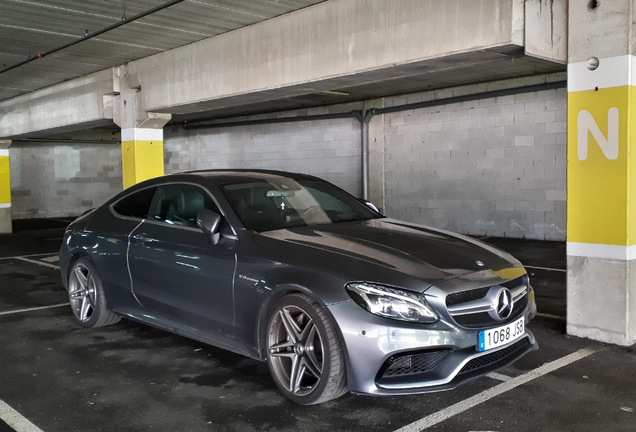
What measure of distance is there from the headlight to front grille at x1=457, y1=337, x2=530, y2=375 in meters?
0.34

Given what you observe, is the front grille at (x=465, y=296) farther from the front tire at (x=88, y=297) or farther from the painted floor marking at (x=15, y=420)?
the front tire at (x=88, y=297)

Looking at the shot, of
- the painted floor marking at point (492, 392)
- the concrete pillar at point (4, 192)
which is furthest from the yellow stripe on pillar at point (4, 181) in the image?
the painted floor marking at point (492, 392)

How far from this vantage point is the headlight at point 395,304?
9.87 ft

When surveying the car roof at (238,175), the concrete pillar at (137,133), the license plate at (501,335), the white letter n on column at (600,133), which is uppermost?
the concrete pillar at (137,133)

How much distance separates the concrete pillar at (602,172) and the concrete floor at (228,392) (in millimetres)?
321

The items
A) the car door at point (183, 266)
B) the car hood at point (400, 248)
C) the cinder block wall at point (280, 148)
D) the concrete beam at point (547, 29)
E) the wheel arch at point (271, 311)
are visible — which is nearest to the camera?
the wheel arch at point (271, 311)

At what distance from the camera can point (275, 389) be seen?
3.65m

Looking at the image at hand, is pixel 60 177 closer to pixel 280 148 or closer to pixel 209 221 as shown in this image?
pixel 280 148

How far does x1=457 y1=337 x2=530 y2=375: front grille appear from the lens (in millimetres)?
3090

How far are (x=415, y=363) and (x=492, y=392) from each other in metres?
0.83

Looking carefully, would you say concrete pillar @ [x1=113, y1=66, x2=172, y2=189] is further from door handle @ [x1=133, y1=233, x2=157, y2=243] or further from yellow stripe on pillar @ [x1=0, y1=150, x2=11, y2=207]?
yellow stripe on pillar @ [x1=0, y1=150, x2=11, y2=207]

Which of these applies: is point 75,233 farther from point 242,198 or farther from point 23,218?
point 23,218

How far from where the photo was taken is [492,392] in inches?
140

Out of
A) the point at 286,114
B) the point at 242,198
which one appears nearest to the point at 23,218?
the point at 286,114
